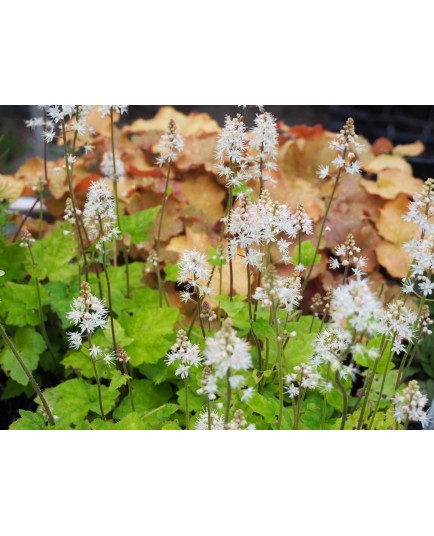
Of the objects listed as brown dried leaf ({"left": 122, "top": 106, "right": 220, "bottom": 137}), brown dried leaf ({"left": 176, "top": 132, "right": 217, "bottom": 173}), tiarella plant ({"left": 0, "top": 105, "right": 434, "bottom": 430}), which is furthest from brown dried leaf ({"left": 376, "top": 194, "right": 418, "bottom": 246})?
brown dried leaf ({"left": 122, "top": 106, "right": 220, "bottom": 137})

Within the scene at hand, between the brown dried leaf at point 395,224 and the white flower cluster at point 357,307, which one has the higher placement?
the white flower cluster at point 357,307

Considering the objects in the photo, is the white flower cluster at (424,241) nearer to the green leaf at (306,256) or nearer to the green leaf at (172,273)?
the green leaf at (306,256)

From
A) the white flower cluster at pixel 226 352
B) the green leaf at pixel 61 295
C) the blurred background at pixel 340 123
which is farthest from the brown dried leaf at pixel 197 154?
the white flower cluster at pixel 226 352

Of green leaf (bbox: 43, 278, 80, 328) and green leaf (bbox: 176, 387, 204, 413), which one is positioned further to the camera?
green leaf (bbox: 43, 278, 80, 328)

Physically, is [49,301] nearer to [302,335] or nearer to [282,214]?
[302,335]

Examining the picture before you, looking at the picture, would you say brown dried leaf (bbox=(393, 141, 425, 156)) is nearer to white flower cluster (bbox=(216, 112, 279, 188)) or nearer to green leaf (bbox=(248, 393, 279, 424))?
white flower cluster (bbox=(216, 112, 279, 188))

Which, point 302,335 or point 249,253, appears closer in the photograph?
point 249,253
